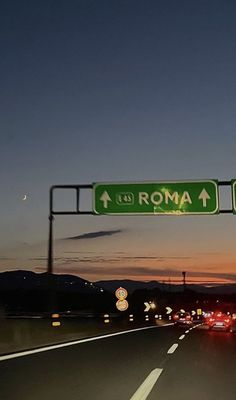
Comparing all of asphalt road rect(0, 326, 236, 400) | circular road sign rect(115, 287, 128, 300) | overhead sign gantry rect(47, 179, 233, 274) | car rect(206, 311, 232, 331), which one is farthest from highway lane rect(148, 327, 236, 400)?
car rect(206, 311, 232, 331)

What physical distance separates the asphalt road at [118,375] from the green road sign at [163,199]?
5869 mm

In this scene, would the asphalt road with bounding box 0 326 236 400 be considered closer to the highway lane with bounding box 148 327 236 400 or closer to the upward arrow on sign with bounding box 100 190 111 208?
the highway lane with bounding box 148 327 236 400

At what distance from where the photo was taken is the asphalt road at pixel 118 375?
1188 cm

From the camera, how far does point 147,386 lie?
13000 mm

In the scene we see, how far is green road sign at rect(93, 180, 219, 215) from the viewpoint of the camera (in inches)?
1002

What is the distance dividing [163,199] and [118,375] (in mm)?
11612

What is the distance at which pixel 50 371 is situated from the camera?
15.2m

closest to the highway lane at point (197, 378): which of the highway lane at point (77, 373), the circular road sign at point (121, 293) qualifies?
the highway lane at point (77, 373)

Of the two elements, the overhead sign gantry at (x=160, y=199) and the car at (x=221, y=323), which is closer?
the overhead sign gantry at (x=160, y=199)

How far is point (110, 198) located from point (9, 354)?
27.6 feet

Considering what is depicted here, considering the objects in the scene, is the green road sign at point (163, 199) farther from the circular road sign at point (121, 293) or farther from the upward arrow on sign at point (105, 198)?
the circular road sign at point (121, 293)

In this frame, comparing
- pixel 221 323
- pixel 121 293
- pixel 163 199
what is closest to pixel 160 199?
pixel 163 199

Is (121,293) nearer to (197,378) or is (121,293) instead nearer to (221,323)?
(221,323)

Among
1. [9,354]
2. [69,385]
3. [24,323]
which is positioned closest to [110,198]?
[24,323]
